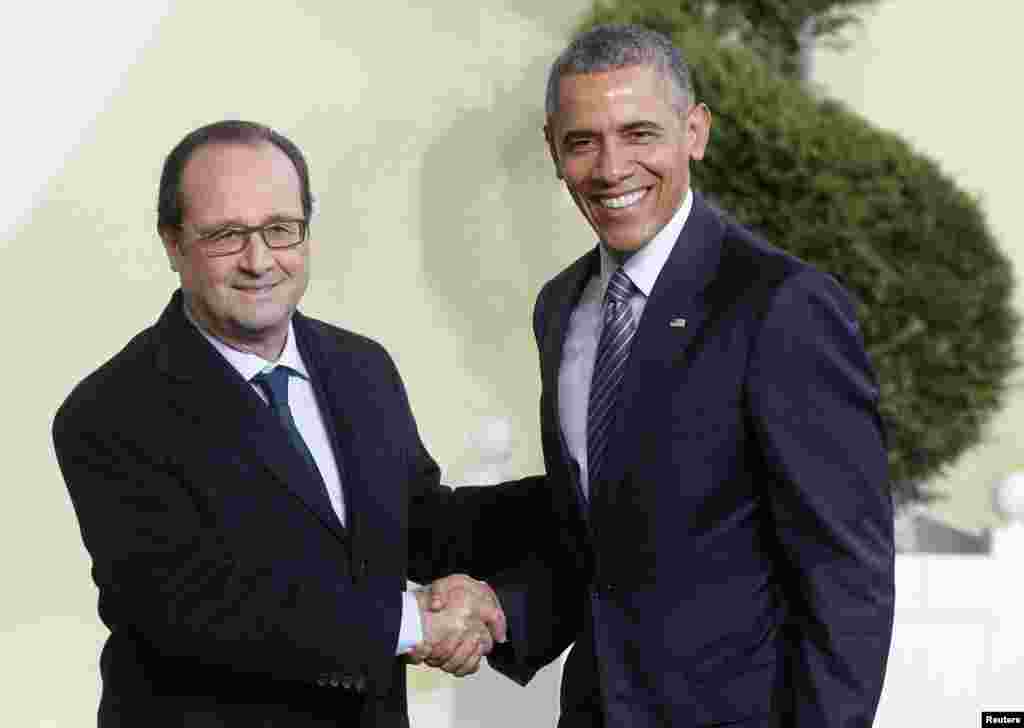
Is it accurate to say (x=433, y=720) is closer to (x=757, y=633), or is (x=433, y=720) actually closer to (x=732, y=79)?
(x=757, y=633)

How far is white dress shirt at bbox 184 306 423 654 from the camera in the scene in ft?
8.86

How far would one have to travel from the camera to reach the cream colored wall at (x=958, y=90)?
7.70 m

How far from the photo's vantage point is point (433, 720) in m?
4.51

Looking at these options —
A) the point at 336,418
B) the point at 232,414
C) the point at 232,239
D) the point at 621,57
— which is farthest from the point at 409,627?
the point at 621,57

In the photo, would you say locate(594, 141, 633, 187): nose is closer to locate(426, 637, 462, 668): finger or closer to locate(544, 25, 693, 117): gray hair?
locate(544, 25, 693, 117): gray hair

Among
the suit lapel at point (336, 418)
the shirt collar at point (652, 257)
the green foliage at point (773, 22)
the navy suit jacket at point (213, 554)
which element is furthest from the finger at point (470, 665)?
the green foliage at point (773, 22)

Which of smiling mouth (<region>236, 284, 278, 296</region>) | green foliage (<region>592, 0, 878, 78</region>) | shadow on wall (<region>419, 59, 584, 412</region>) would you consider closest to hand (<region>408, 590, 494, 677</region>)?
smiling mouth (<region>236, 284, 278, 296</region>)

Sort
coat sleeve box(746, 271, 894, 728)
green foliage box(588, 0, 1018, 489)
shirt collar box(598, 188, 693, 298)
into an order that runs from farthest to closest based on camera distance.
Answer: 1. green foliage box(588, 0, 1018, 489)
2. shirt collar box(598, 188, 693, 298)
3. coat sleeve box(746, 271, 894, 728)

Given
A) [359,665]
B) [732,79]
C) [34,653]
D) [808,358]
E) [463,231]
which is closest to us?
[808,358]

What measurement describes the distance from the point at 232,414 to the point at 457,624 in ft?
1.89

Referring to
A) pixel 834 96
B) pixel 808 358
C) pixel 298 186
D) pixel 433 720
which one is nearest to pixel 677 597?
pixel 808 358

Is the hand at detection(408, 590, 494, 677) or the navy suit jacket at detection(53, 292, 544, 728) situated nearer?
the navy suit jacket at detection(53, 292, 544, 728)

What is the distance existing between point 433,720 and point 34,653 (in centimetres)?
252

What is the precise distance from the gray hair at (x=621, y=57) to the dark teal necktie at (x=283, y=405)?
61 centimetres
